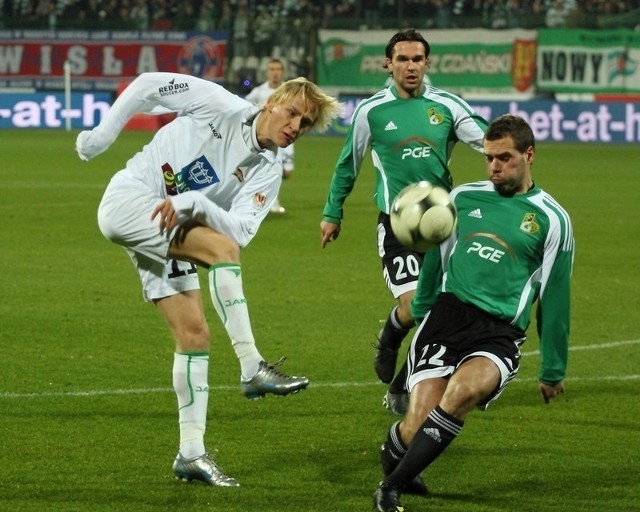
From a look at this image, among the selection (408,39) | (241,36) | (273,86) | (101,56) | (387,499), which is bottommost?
(101,56)

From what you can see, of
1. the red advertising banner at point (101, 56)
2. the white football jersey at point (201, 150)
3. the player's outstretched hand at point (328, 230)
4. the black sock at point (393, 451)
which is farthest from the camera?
the red advertising banner at point (101, 56)

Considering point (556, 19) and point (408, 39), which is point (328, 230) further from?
point (556, 19)

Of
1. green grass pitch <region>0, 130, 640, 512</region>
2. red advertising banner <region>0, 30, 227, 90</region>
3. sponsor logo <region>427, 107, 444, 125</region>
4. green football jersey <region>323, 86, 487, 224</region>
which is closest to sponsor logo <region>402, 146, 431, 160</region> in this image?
green football jersey <region>323, 86, 487, 224</region>

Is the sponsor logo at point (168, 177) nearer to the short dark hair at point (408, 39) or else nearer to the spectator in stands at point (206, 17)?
the short dark hair at point (408, 39)

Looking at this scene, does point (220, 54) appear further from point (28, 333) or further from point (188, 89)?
point (188, 89)

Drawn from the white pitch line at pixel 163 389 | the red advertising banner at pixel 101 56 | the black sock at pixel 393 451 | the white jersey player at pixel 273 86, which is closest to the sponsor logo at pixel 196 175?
the black sock at pixel 393 451

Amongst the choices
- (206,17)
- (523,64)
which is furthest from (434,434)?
(206,17)

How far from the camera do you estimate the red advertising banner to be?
36.3 m

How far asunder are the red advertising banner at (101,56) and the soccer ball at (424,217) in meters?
30.3

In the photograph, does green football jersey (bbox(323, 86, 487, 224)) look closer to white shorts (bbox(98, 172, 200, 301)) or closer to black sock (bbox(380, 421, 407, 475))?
white shorts (bbox(98, 172, 200, 301))

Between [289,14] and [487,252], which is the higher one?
[487,252]

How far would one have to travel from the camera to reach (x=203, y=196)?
5.97 meters

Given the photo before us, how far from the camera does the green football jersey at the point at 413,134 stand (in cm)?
794

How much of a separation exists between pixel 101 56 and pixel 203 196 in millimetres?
32032
